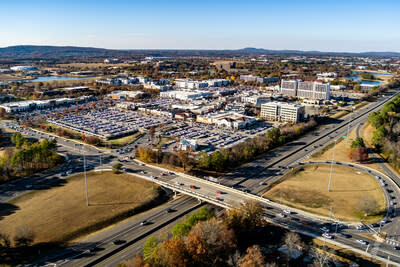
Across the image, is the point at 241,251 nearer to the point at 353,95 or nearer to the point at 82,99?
the point at 82,99

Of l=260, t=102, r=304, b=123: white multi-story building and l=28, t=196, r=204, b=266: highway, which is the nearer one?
l=28, t=196, r=204, b=266: highway

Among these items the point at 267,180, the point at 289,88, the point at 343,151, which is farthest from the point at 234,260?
the point at 289,88

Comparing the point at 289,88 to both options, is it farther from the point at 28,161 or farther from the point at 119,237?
the point at 119,237

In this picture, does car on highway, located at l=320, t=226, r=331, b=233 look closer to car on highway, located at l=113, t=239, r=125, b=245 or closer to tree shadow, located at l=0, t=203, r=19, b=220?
car on highway, located at l=113, t=239, r=125, b=245

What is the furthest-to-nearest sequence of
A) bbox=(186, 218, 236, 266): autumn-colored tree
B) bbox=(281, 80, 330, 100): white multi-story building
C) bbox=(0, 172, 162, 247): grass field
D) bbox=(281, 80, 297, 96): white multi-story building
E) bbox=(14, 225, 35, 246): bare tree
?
1. bbox=(281, 80, 297, 96): white multi-story building
2. bbox=(281, 80, 330, 100): white multi-story building
3. bbox=(0, 172, 162, 247): grass field
4. bbox=(14, 225, 35, 246): bare tree
5. bbox=(186, 218, 236, 266): autumn-colored tree

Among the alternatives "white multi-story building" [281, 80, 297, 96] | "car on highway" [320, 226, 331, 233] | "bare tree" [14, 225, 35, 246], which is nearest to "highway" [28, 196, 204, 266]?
"bare tree" [14, 225, 35, 246]

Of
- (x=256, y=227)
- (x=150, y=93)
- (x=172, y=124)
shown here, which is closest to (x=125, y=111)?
(x=172, y=124)
